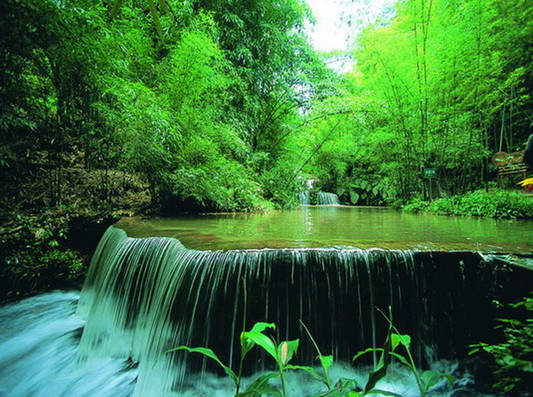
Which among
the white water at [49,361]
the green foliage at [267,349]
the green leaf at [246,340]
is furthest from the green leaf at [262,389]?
the white water at [49,361]

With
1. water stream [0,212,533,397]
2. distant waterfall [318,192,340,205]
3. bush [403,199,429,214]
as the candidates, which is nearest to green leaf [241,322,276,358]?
water stream [0,212,533,397]

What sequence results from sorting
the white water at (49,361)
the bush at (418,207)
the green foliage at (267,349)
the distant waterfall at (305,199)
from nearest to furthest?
the green foliage at (267,349)
the white water at (49,361)
the bush at (418,207)
the distant waterfall at (305,199)

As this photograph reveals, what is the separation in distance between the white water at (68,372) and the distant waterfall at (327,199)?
1231 centimetres

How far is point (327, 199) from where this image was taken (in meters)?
14.6

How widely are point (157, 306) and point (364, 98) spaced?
26.9 ft

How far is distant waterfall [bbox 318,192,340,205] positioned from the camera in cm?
1449

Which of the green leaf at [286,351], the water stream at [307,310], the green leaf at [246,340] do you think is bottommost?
the water stream at [307,310]

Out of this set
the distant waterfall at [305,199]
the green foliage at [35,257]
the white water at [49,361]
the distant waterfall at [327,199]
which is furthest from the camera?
the distant waterfall at [327,199]

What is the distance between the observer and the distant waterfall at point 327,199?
14492mm

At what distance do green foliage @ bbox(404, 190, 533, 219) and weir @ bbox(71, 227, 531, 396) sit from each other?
14.3 feet

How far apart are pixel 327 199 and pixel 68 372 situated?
13.4 meters

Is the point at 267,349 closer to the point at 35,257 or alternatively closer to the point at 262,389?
the point at 262,389

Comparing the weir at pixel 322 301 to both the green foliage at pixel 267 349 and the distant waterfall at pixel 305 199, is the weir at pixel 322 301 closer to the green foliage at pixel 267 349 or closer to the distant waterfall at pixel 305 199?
the green foliage at pixel 267 349

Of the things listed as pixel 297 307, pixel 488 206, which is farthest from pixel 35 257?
pixel 488 206
